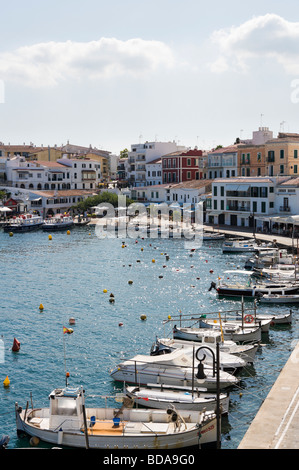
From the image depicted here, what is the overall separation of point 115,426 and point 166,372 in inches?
244

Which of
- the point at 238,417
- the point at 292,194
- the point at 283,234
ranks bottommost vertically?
the point at 238,417

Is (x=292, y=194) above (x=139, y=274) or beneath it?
above

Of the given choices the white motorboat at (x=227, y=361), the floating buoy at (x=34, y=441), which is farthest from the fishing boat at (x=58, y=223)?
the floating buoy at (x=34, y=441)

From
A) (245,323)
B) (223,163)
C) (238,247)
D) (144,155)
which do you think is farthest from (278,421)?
(144,155)

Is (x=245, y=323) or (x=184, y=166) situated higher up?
(x=184, y=166)

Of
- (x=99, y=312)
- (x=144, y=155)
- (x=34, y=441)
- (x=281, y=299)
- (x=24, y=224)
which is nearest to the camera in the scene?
(x=34, y=441)

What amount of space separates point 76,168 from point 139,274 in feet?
259

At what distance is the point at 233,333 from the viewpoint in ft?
118

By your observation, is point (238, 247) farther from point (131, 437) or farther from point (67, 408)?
point (131, 437)

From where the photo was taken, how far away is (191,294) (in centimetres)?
5131

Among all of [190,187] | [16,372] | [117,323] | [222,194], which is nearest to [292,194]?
[222,194]

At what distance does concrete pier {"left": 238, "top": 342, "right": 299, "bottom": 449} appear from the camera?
21594mm

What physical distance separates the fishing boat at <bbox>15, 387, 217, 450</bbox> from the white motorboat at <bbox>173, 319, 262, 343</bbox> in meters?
11.5

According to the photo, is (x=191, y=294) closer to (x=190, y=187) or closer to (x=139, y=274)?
(x=139, y=274)
